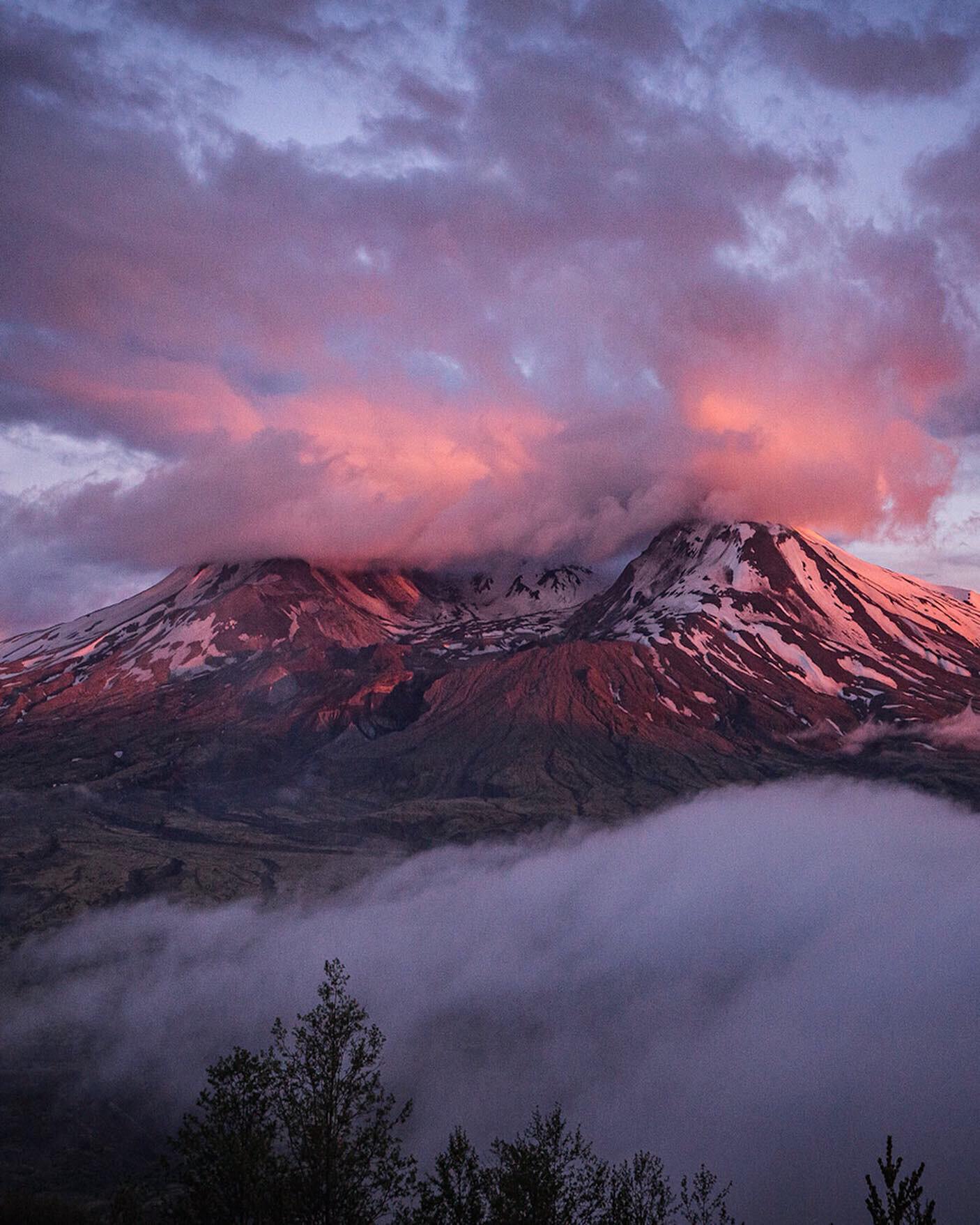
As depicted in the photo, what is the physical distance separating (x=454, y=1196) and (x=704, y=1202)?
28833mm

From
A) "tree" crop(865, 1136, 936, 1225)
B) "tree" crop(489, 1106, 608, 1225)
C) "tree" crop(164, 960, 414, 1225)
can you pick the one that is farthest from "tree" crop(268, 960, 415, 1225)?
"tree" crop(865, 1136, 936, 1225)

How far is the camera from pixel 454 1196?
97.2ft

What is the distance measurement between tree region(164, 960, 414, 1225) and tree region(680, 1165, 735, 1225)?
407 inches

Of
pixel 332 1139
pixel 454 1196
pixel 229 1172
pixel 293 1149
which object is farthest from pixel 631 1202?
pixel 229 1172

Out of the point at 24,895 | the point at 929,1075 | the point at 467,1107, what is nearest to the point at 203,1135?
the point at 467,1107

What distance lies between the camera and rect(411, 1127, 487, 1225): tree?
29312 mm

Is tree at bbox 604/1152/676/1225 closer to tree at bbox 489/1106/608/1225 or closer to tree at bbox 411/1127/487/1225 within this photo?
tree at bbox 489/1106/608/1225

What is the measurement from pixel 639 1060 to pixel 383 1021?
3762 centimetres

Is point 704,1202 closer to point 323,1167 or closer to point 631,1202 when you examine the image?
point 631,1202

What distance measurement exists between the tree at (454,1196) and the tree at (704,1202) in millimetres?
6635

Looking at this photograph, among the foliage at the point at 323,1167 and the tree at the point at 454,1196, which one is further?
the tree at the point at 454,1196

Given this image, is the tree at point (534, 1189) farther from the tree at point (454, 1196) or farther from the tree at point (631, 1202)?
the tree at point (631, 1202)

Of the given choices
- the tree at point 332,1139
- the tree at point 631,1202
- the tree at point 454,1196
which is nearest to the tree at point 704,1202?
the tree at point 631,1202

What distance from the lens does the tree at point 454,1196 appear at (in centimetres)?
2931
